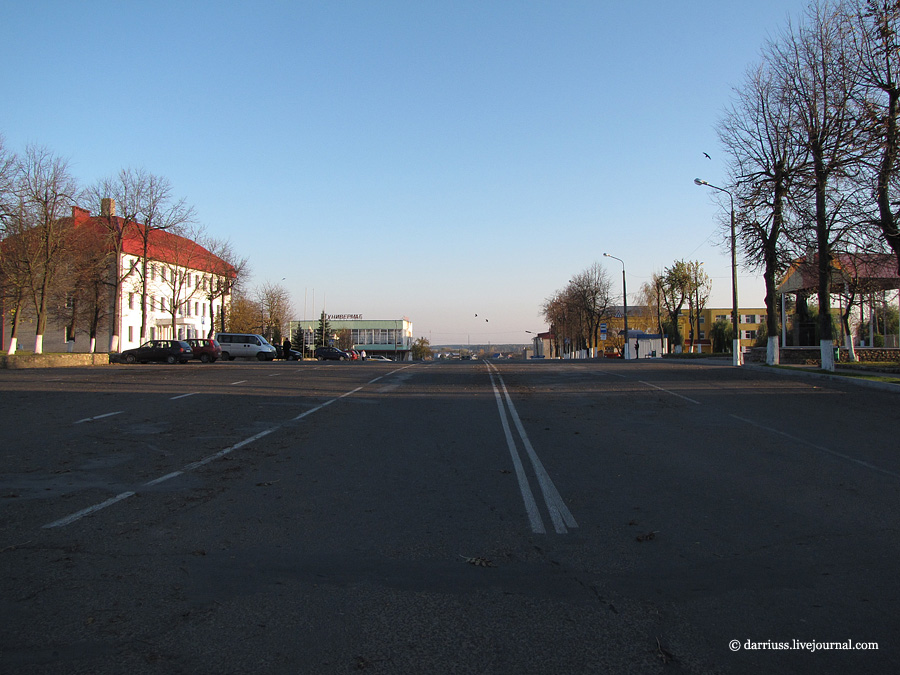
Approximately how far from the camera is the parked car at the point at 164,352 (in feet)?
133

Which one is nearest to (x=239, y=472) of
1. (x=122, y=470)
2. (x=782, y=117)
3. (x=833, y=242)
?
(x=122, y=470)

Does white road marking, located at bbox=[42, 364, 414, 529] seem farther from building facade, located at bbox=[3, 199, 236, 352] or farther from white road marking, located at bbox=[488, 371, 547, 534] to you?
building facade, located at bbox=[3, 199, 236, 352]

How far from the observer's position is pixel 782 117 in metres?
30.1

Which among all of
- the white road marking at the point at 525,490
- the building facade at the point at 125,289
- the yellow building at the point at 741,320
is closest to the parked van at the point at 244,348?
the building facade at the point at 125,289

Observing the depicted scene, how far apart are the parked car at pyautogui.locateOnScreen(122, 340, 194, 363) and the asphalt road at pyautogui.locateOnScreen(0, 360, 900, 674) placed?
95.5 ft

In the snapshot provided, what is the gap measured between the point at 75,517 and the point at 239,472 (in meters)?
2.46

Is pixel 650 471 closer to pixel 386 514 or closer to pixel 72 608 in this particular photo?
pixel 386 514

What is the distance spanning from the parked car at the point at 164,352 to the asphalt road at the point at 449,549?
2911cm

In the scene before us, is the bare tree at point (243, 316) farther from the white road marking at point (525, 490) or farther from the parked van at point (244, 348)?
the white road marking at point (525, 490)

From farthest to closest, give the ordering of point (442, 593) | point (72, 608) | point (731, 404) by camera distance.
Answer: point (731, 404)
point (442, 593)
point (72, 608)

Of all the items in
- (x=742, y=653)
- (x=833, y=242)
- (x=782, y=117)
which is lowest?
(x=742, y=653)

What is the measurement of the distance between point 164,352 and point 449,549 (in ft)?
129

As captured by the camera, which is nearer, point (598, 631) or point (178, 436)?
point (598, 631)

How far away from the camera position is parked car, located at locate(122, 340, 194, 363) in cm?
4059
